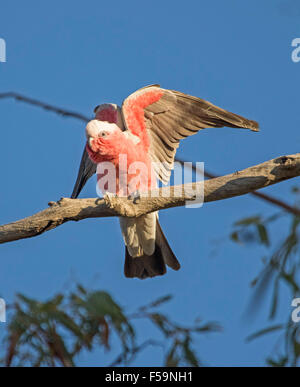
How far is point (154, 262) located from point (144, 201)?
1.08 meters

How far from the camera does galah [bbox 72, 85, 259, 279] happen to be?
367 centimetres

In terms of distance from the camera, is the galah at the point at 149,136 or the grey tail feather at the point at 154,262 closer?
the galah at the point at 149,136

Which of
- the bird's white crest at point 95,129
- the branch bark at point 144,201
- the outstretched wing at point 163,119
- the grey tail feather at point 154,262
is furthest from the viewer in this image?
the grey tail feather at point 154,262

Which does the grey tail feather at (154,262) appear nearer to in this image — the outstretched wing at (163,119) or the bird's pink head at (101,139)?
the outstretched wing at (163,119)

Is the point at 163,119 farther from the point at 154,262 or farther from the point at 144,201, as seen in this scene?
the point at 154,262

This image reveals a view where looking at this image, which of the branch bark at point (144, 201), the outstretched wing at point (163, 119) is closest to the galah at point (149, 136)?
the outstretched wing at point (163, 119)

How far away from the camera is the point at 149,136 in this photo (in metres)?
3.94

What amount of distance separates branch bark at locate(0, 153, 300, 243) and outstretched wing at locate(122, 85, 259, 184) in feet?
2.66

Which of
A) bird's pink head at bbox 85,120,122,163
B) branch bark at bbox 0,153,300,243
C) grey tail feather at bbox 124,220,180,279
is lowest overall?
grey tail feather at bbox 124,220,180,279

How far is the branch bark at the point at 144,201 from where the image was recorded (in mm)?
2930

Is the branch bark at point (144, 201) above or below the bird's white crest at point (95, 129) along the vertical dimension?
below

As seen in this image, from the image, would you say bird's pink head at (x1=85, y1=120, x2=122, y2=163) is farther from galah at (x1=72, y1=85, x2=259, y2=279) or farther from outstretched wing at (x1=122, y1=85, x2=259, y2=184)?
outstretched wing at (x1=122, y1=85, x2=259, y2=184)

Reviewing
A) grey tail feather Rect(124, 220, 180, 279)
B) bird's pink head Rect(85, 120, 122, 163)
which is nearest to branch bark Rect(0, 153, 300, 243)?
bird's pink head Rect(85, 120, 122, 163)

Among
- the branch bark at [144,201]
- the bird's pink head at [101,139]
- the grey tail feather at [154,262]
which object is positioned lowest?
the grey tail feather at [154,262]
